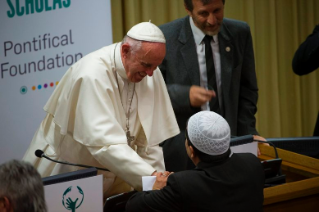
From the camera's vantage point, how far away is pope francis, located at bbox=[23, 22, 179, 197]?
3.05 meters

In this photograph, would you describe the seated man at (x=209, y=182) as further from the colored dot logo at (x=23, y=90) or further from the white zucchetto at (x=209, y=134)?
the colored dot logo at (x=23, y=90)

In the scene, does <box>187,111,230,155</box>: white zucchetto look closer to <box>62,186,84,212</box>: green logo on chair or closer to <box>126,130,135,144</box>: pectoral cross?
<box>62,186,84,212</box>: green logo on chair

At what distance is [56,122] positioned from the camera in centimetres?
325

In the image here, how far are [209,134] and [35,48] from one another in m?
2.17

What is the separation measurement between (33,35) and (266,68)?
293 centimetres

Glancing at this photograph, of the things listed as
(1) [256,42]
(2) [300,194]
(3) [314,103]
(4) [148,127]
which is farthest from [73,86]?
(3) [314,103]

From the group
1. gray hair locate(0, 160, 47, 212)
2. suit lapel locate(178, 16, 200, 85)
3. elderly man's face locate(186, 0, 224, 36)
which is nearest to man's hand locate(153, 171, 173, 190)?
gray hair locate(0, 160, 47, 212)

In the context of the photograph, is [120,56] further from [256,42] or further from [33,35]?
[256,42]

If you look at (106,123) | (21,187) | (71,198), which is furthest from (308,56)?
(21,187)

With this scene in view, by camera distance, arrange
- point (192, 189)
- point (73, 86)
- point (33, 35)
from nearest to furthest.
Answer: point (192, 189), point (73, 86), point (33, 35)

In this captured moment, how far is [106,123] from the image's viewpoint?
3.12 metres

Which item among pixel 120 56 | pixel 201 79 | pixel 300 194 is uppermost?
pixel 120 56

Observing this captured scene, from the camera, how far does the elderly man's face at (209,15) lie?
12.5 ft

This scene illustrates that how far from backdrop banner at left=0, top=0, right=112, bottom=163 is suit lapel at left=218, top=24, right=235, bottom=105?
34.4 inches
